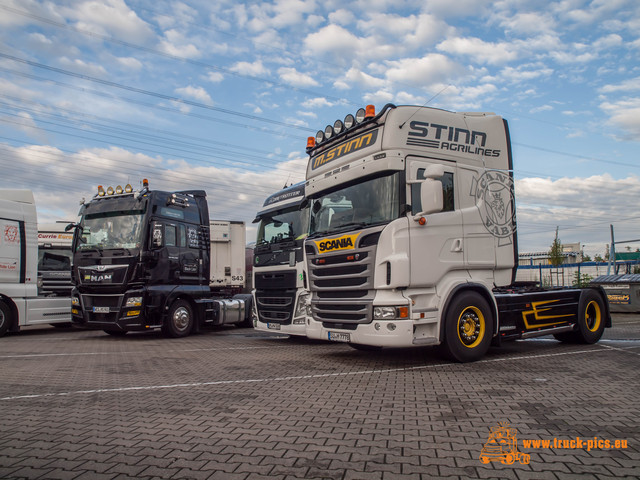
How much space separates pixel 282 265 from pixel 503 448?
7.11 metres

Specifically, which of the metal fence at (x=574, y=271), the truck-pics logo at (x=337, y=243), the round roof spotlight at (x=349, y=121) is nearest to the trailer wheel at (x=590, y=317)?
the truck-pics logo at (x=337, y=243)

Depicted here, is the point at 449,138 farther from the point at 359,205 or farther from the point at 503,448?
Result: the point at 503,448

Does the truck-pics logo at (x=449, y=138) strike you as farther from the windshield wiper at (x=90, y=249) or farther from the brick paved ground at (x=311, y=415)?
the windshield wiper at (x=90, y=249)

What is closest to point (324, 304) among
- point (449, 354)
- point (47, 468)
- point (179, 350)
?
point (449, 354)

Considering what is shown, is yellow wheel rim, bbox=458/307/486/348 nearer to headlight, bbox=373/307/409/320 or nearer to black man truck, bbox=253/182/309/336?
headlight, bbox=373/307/409/320

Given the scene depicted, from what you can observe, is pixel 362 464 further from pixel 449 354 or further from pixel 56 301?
pixel 56 301

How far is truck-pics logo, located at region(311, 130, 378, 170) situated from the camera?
749cm

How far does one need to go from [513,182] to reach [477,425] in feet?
17.6

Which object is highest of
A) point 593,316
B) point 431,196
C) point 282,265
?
point 431,196

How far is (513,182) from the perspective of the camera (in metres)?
8.34

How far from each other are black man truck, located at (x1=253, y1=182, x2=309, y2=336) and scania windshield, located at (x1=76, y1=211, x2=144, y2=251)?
289 centimetres

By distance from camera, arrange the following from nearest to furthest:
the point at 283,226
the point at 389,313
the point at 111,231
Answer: the point at 389,313 → the point at 283,226 → the point at 111,231

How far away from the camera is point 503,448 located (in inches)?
139

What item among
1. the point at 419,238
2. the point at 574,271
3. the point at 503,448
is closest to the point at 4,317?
the point at 419,238
